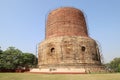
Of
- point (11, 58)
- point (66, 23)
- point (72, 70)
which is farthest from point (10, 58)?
point (72, 70)

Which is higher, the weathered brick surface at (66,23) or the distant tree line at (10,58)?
the weathered brick surface at (66,23)

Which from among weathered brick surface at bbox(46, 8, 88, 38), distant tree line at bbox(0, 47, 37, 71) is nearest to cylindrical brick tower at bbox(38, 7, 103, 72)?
weathered brick surface at bbox(46, 8, 88, 38)

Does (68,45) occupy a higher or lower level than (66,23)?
lower

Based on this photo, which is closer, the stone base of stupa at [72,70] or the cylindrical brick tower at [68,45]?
the stone base of stupa at [72,70]

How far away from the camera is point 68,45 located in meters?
21.4

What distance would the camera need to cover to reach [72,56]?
2081 centimetres

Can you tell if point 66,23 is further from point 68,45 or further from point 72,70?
point 72,70

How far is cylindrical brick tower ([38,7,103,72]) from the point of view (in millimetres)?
20594

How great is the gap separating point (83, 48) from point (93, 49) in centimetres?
167

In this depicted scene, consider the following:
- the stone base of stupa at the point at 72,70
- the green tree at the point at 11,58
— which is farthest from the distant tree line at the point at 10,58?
the stone base of stupa at the point at 72,70

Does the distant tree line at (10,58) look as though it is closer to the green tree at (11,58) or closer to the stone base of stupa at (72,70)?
the green tree at (11,58)

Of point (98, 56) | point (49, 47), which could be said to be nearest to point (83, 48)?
point (98, 56)

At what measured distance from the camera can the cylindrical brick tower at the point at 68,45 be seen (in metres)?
20.6

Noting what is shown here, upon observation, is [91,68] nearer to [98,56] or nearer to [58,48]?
[98,56]
